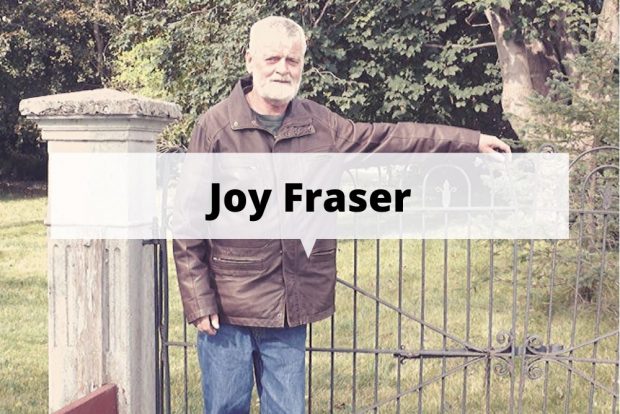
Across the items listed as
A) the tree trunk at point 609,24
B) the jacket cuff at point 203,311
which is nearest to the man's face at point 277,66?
the jacket cuff at point 203,311

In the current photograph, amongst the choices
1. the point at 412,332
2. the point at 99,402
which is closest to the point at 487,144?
the point at 99,402

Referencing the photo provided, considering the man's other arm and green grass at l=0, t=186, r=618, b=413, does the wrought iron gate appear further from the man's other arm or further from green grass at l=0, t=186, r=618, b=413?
the man's other arm

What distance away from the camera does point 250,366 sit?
370cm

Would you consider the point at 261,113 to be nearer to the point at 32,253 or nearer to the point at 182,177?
the point at 182,177

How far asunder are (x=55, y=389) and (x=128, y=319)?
1.79 feet

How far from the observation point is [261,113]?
3.57 metres

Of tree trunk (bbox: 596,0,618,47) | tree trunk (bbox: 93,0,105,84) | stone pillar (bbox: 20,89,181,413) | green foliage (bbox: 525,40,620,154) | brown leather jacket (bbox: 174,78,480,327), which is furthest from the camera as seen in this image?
tree trunk (bbox: 93,0,105,84)

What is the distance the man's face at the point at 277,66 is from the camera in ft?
11.2

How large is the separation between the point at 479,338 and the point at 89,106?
486cm

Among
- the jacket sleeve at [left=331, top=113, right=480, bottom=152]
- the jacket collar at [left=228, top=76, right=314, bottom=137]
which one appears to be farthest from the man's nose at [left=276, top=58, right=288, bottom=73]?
the jacket sleeve at [left=331, top=113, right=480, bottom=152]

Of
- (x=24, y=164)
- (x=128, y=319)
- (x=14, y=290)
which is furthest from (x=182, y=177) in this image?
(x=24, y=164)

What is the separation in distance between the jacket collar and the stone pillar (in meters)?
0.65

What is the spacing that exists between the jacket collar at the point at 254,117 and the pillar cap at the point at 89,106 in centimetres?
63

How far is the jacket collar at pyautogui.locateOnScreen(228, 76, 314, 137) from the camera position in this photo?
11.5 feet
